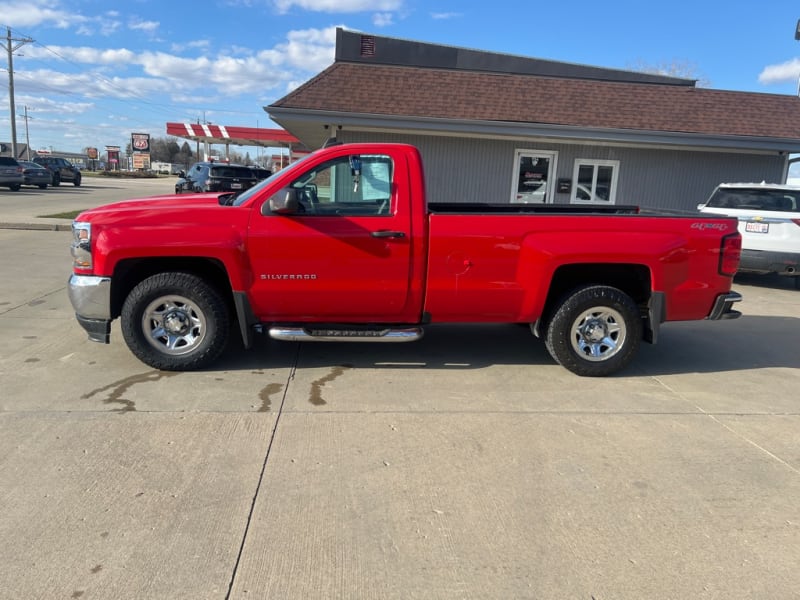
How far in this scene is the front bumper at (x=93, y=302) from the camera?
182 inches

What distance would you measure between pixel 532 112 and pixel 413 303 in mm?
9230

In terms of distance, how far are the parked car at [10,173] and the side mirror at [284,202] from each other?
30.2m

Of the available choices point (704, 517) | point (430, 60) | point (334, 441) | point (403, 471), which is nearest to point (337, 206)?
point (334, 441)

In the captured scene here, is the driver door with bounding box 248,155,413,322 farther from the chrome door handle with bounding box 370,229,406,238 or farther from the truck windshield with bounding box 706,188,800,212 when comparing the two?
the truck windshield with bounding box 706,188,800,212

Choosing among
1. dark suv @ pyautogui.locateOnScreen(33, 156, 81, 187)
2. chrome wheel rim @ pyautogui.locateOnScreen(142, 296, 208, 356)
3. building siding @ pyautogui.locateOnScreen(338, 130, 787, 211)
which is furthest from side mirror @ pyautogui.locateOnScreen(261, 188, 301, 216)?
dark suv @ pyautogui.locateOnScreen(33, 156, 81, 187)

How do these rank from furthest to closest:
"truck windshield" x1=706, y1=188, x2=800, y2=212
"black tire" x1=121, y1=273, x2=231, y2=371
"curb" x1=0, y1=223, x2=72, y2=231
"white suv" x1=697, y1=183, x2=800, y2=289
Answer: "curb" x1=0, y1=223, x2=72, y2=231 < "truck windshield" x1=706, y1=188, x2=800, y2=212 < "white suv" x1=697, y1=183, x2=800, y2=289 < "black tire" x1=121, y1=273, x2=231, y2=371

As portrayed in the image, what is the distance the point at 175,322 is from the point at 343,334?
4.64 feet

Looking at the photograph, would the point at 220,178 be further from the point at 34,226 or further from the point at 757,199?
the point at 757,199

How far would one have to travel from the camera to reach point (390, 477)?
3.31 metres

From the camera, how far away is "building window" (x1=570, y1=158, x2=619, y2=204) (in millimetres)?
13938

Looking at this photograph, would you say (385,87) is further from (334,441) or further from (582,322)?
(334,441)

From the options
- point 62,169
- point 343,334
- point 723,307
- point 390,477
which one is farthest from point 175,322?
point 62,169

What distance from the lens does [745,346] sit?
632cm

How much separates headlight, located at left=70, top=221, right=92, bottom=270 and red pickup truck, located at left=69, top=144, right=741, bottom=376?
1 cm
